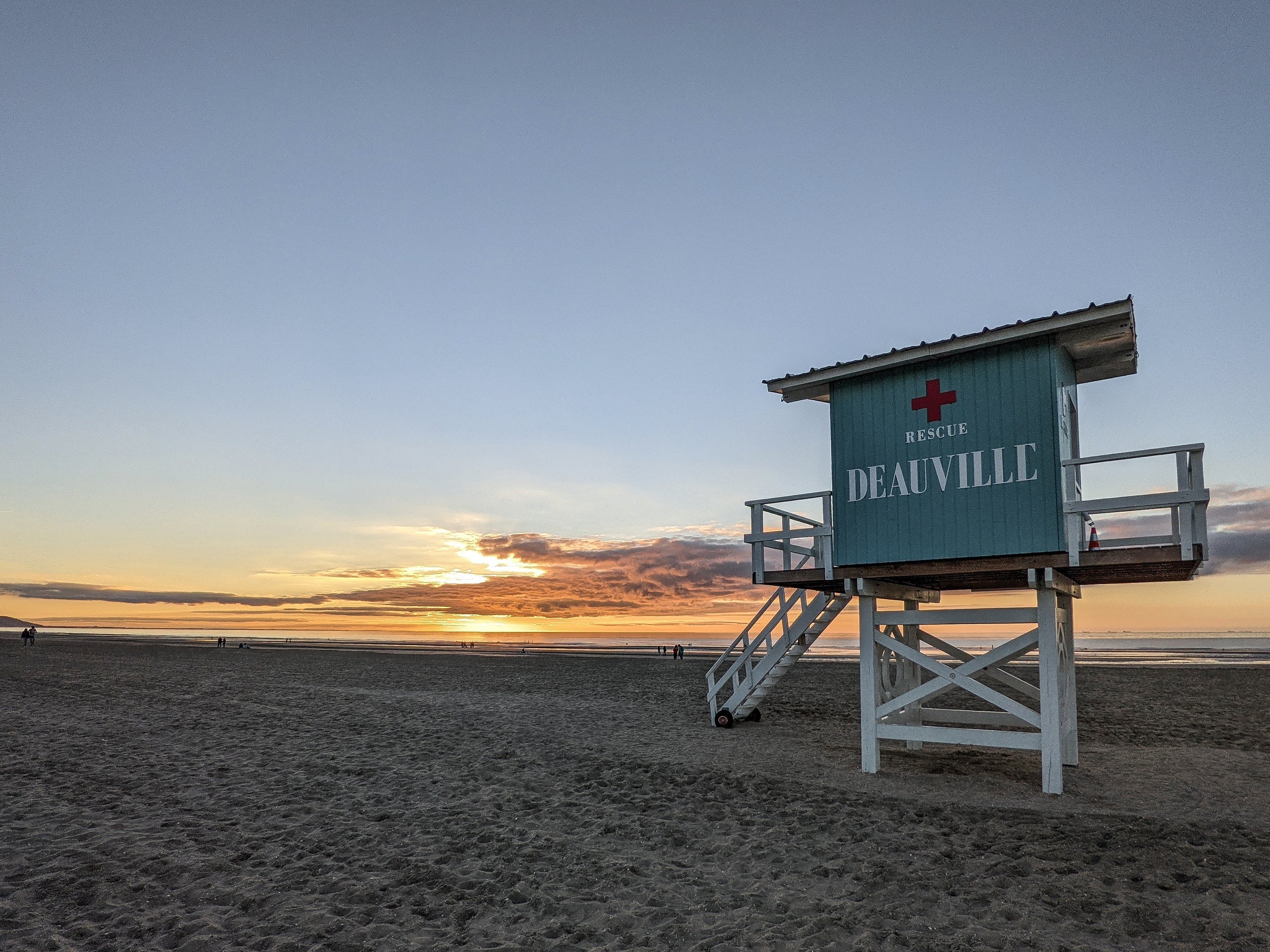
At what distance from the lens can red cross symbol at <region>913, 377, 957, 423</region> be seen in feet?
36.5

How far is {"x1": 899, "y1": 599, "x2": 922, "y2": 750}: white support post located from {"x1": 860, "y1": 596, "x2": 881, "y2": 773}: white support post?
1.41m

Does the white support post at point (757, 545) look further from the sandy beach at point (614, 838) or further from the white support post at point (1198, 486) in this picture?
the white support post at point (1198, 486)

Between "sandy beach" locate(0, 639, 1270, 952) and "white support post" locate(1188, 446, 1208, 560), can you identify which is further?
"white support post" locate(1188, 446, 1208, 560)

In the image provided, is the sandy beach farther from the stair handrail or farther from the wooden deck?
the wooden deck

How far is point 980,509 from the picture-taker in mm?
10734

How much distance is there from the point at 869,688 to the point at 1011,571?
9.24ft

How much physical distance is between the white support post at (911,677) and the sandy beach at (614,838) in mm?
556

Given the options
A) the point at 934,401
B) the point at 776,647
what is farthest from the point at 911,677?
the point at 934,401

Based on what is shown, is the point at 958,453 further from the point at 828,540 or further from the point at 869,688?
the point at 869,688

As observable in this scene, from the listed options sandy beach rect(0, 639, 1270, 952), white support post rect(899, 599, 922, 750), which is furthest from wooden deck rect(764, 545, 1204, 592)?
sandy beach rect(0, 639, 1270, 952)

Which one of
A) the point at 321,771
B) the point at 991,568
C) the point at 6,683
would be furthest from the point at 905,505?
the point at 6,683

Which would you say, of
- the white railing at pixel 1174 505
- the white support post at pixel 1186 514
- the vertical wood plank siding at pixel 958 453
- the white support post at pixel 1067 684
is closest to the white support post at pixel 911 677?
the white support post at pixel 1067 684

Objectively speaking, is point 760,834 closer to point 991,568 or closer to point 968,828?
point 968,828

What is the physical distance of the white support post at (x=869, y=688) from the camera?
11.5 meters
